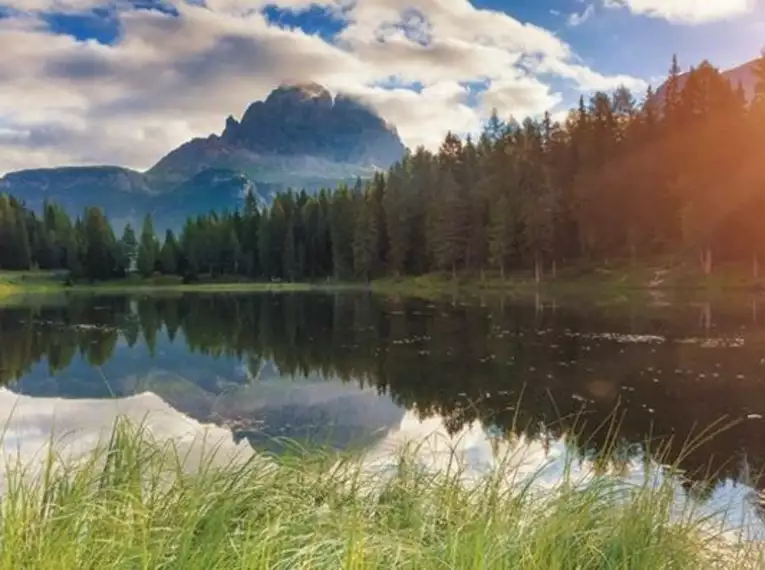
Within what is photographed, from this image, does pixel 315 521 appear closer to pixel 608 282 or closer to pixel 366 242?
pixel 608 282

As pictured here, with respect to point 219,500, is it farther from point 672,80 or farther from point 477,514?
point 672,80

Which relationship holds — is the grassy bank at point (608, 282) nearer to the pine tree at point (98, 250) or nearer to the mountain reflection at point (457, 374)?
the mountain reflection at point (457, 374)

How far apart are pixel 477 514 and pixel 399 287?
70497 millimetres

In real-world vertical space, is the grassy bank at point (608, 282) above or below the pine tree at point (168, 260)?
below

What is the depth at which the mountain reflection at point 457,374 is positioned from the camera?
13.3m

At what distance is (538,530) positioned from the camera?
5.14 m

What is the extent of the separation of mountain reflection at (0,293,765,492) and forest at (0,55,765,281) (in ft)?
43.7

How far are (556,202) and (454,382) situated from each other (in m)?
44.9

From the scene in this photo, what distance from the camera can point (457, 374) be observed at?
20.8 meters

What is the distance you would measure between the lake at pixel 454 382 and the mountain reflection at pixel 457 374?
69 millimetres

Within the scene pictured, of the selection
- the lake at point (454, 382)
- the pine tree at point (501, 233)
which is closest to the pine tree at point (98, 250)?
the pine tree at point (501, 233)

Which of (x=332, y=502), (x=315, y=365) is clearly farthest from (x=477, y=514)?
(x=315, y=365)

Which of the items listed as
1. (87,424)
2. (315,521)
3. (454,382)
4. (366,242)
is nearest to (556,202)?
(366,242)

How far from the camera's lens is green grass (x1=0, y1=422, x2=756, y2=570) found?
4.45 m
